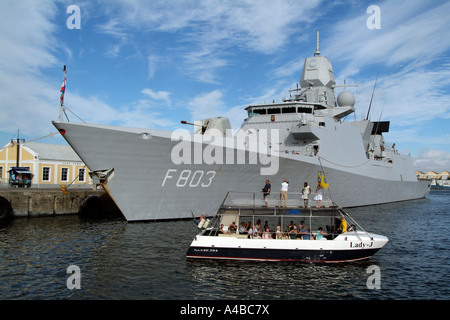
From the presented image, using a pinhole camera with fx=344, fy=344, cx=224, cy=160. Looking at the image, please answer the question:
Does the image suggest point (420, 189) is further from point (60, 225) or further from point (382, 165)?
point (60, 225)

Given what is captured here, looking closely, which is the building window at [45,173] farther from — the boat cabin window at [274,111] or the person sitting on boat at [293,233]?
the person sitting on boat at [293,233]

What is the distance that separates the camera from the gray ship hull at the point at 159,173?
46.1ft

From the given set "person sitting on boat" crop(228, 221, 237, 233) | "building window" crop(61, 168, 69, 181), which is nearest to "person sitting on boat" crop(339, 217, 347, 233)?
"person sitting on boat" crop(228, 221, 237, 233)

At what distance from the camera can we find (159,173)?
50.0 ft

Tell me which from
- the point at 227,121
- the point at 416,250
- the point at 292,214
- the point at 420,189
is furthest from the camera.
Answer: the point at 420,189

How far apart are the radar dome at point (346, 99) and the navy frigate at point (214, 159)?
226 inches

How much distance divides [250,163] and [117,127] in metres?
6.25

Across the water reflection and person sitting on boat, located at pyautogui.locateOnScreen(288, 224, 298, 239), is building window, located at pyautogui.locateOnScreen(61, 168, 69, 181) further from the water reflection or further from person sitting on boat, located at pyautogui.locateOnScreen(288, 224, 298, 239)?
person sitting on boat, located at pyautogui.locateOnScreen(288, 224, 298, 239)

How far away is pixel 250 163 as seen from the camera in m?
16.3

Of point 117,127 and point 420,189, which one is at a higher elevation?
point 117,127

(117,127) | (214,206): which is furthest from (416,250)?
(117,127)

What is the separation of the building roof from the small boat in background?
2229cm

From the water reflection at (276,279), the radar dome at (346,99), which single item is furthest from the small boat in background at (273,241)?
the radar dome at (346,99)
